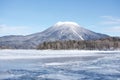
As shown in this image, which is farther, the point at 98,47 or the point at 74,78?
the point at 98,47

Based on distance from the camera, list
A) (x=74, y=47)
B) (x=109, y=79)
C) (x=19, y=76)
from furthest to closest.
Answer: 1. (x=74, y=47)
2. (x=19, y=76)
3. (x=109, y=79)

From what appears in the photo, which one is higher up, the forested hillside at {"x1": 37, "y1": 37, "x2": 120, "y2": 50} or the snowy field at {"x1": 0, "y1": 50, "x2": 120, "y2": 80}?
the forested hillside at {"x1": 37, "y1": 37, "x2": 120, "y2": 50}

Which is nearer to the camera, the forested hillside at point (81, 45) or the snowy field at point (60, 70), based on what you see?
the snowy field at point (60, 70)

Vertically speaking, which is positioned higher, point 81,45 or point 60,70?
point 81,45

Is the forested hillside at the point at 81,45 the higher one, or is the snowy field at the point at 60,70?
the forested hillside at the point at 81,45

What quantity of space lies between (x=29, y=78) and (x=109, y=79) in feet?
15.9

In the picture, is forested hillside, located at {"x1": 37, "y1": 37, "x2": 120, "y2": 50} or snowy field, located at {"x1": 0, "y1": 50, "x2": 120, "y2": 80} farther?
forested hillside, located at {"x1": 37, "y1": 37, "x2": 120, "y2": 50}


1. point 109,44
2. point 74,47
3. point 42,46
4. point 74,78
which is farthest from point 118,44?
point 74,78

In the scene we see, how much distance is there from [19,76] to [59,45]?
93922 mm

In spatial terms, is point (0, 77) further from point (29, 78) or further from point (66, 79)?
point (66, 79)

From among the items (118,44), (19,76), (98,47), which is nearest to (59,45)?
(98,47)

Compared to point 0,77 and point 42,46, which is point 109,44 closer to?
point 42,46

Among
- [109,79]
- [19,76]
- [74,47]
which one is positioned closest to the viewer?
[109,79]

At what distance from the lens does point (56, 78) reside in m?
17.5
